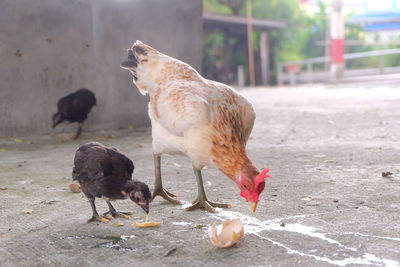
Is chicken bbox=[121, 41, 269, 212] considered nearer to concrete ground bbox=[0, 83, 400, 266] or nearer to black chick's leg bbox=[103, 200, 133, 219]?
concrete ground bbox=[0, 83, 400, 266]

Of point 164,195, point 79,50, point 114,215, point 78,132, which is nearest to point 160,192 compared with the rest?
point 164,195

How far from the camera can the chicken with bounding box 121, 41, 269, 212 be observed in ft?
13.0

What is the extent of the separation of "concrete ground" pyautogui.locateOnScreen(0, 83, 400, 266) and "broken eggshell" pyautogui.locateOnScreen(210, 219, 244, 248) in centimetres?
5

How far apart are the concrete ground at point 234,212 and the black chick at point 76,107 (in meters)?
0.47

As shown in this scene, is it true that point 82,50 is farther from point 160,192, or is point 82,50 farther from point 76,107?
point 160,192

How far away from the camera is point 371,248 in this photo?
339 centimetres

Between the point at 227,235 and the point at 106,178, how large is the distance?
1073 millimetres

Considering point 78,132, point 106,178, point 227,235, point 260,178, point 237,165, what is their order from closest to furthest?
point 227,235, point 260,178, point 237,165, point 106,178, point 78,132

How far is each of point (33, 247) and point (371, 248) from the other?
6.78 feet

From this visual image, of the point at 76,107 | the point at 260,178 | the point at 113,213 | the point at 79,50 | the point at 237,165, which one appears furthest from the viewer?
the point at 79,50

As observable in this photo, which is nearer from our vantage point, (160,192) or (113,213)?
(113,213)

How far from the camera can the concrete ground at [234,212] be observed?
11.0 ft

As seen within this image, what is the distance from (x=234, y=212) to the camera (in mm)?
4352

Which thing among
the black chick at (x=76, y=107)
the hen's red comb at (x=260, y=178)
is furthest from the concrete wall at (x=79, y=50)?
the hen's red comb at (x=260, y=178)
